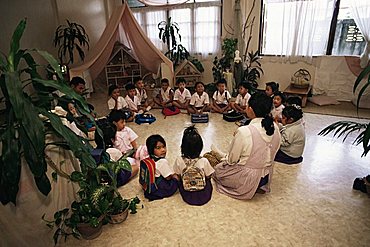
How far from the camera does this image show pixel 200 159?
6.48ft

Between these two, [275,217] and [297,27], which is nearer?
[275,217]

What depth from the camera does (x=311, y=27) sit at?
4359 mm

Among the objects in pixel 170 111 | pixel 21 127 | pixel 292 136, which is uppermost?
pixel 21 127

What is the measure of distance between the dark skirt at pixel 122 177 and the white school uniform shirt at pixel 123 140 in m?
0.24

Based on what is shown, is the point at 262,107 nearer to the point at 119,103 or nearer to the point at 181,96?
the point at 181,96

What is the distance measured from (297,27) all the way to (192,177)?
3.77m

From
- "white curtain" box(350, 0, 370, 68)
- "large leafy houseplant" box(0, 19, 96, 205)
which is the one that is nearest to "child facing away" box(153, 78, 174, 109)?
"large leafy houseplant" box(0, 19, 96, 205)

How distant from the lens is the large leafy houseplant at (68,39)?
15.0 ft

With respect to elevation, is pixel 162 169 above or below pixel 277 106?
below

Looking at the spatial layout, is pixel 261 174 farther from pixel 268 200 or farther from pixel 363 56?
pixel 363 56

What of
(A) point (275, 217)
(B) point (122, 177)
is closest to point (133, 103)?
(B) point (122, 177)

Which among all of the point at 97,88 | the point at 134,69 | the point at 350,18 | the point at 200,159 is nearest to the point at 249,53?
the point at 350,18

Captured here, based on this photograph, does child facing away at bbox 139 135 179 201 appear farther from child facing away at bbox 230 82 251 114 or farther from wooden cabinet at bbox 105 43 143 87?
wooden cabinet at bbox 105 43 143 87

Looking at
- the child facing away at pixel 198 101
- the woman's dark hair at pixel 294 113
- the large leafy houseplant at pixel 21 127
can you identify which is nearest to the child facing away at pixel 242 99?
the child facing away at pixel 198 101
